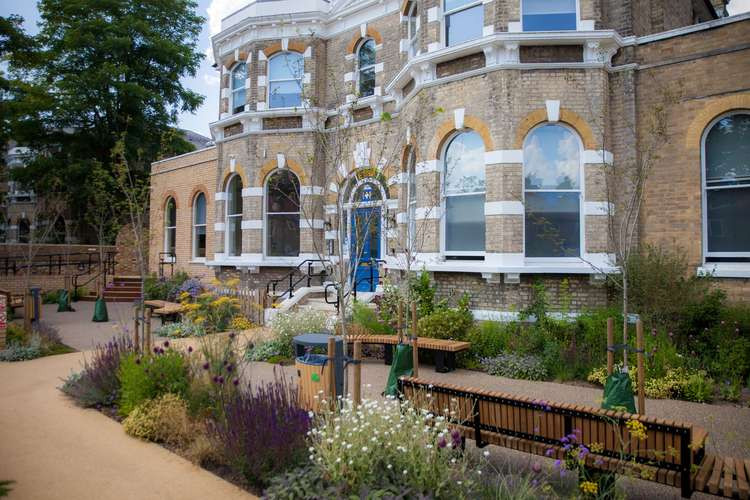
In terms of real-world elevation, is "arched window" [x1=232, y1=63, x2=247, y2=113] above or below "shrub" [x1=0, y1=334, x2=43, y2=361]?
above

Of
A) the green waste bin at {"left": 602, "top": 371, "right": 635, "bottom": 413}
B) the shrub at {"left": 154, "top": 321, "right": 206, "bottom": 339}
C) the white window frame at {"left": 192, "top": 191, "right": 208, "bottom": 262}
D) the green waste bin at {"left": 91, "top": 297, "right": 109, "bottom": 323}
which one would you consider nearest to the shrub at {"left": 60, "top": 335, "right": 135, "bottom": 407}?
the shrub at {"left": 154, "top": 321, "right": 206, "bottom": 339}

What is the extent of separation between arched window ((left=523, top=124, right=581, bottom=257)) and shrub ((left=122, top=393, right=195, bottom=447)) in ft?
22.8

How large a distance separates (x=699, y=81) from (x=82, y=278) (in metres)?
25.0

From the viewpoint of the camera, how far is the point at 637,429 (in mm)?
3699

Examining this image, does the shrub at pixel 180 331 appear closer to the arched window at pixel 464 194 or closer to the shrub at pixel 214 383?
the shrub at pixel 214 383

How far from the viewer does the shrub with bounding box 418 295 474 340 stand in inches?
368

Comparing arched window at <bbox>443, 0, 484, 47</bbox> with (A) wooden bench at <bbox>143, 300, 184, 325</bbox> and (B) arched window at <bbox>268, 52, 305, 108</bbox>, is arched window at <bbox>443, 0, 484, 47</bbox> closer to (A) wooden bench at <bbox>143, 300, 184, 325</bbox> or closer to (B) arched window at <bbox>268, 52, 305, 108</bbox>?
(B) arched window at <bbox>268, 52, 305, 108</bbox>

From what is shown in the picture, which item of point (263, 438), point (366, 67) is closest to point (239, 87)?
point (366, 67)

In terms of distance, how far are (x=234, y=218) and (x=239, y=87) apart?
4.35 m

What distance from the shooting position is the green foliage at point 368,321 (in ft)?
33.6

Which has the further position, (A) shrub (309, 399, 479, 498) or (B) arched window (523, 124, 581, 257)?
(B) arched window (523, 124, 581, 257)

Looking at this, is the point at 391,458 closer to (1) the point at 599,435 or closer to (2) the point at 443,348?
(1) the point at 599,435

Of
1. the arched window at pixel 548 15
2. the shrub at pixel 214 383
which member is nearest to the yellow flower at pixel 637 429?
the shrub at pixel 214 383

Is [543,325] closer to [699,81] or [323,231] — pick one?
[699,81]
